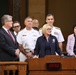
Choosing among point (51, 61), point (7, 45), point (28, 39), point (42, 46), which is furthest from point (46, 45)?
point (28, 39)

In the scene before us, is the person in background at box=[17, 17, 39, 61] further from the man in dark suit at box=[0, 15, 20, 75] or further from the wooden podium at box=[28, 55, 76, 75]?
the wooden podium at box=[28, 55, 76, 75]

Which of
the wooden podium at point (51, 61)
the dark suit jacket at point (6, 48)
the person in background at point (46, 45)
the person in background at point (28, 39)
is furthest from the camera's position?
the person in background at point (28, 39)

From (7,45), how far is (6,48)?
7cm

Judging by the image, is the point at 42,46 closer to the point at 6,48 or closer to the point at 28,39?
the point at 6,48

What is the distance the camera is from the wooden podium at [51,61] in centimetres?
887

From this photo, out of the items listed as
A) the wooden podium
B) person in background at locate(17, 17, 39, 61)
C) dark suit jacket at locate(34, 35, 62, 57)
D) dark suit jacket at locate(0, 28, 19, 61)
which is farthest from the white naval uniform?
the wooden podium

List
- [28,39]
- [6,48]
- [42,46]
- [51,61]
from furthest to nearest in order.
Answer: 1. [28,39]
2. [42,46]
3. [6,48]
4. [51,61]

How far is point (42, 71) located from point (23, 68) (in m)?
0.39

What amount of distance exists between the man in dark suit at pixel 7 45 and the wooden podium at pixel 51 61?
53 cm

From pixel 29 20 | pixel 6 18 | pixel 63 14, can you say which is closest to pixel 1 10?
pixel 63 14

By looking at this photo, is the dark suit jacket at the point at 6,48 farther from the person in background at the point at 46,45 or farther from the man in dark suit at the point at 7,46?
→ the person in background at the point at 46,45

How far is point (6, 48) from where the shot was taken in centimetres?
918

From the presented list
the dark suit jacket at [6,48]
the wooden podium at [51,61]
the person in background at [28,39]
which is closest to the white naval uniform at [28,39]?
the person in background at [28,39]

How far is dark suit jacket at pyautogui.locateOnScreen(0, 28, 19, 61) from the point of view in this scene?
919 centimetres
